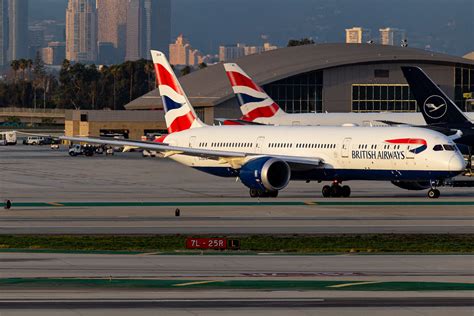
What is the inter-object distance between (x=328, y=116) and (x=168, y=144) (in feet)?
149

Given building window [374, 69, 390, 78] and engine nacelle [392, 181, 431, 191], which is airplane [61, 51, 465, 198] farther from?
building window [374, 69, 390, 78]

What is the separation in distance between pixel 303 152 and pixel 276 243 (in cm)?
2400

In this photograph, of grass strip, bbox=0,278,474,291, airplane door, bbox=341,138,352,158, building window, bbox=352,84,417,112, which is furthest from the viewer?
building window, bbox=352,84,417,112

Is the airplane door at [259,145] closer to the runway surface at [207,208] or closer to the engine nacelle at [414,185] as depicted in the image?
the runway surface at [207,208]

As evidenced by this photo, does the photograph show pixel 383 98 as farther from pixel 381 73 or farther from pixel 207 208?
pixel 207 208

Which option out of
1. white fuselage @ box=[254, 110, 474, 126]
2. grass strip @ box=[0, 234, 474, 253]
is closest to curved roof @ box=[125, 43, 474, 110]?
white fuselage @ box=[254, 110, 474, 126]

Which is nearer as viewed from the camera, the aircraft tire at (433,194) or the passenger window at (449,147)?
the passenger window at (449,147)

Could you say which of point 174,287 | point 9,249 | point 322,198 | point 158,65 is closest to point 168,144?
point 158,65

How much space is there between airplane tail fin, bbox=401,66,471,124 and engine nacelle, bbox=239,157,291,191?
24535 mm

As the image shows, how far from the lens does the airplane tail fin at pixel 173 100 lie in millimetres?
67938

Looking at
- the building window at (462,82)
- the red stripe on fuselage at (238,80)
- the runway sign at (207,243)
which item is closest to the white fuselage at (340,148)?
the runway sign at (207,243)

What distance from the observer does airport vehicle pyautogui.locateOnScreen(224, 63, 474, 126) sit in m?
102

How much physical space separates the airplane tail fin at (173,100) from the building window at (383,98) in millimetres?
86106

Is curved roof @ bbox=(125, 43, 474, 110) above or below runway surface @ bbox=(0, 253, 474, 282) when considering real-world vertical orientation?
above
